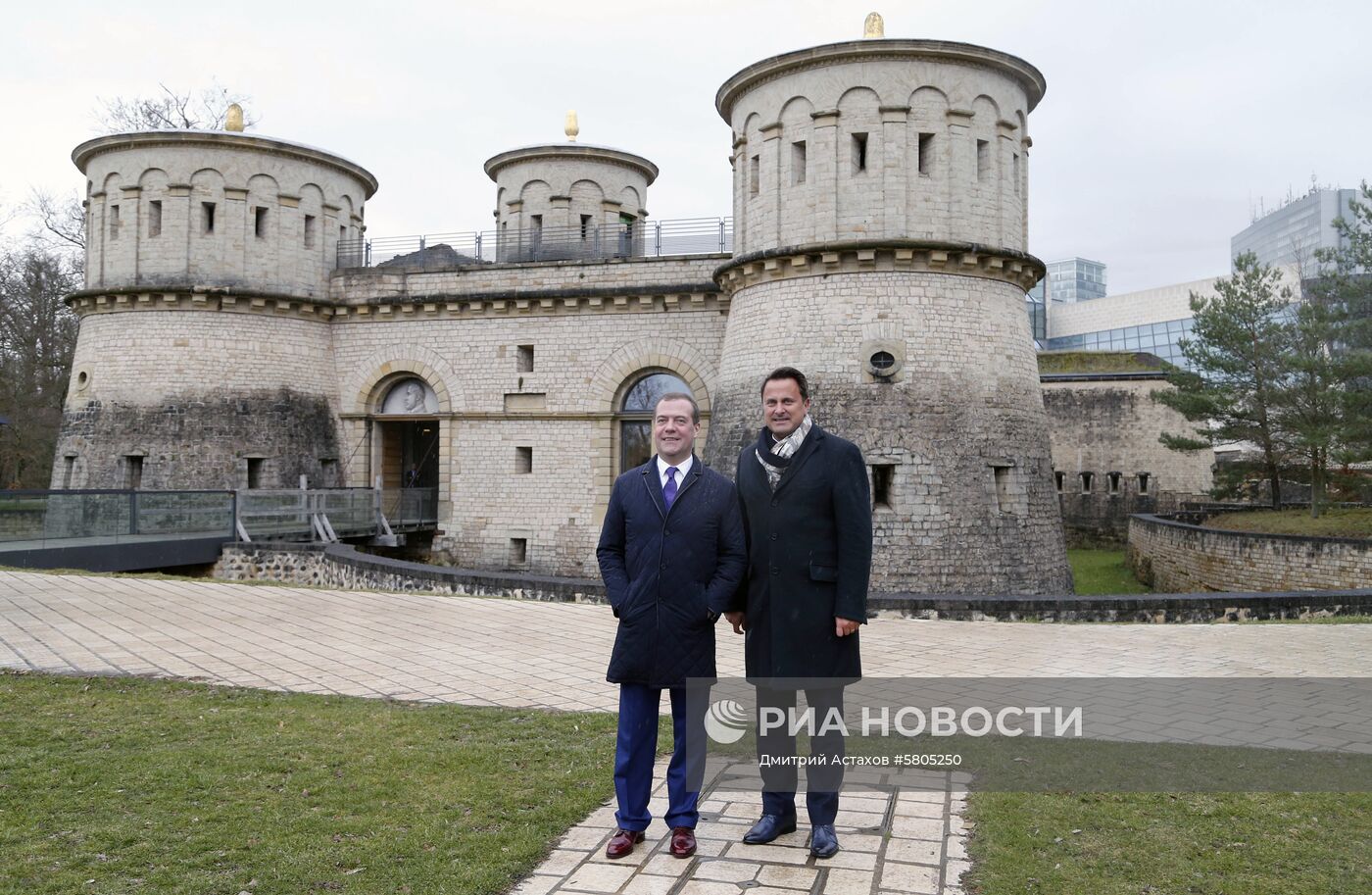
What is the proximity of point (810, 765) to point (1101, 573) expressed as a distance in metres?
24.4

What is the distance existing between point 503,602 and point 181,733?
6.44 m

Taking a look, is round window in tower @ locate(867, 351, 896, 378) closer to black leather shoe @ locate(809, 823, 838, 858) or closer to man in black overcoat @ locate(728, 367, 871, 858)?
man in black overcoat @ locate(728, 367, 871, 858)

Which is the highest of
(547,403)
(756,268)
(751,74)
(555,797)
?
(751,74)

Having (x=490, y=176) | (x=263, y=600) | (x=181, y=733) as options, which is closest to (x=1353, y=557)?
(x=263, y=600)

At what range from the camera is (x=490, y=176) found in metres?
28.3

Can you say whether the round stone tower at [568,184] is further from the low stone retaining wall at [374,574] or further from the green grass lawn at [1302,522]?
the green grass lawn at [1302,522]

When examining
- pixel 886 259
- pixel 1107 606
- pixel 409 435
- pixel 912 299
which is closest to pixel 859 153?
pixel 886 259

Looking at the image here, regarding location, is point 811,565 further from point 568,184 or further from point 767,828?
point 568,184

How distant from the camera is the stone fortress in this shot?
54.9 ft

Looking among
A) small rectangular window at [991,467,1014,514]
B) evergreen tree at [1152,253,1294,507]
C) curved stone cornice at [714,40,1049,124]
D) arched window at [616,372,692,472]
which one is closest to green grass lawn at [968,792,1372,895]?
small rectangular window at [991,467,1014,514]

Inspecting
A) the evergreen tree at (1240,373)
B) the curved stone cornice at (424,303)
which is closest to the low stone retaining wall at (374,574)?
the curved stone cornice at (424,303)

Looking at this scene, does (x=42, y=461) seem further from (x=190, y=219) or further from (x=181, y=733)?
(x=181, y=733)

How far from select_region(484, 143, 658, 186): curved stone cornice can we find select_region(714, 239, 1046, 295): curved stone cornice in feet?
34.4

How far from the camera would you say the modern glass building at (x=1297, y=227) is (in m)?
81.8
